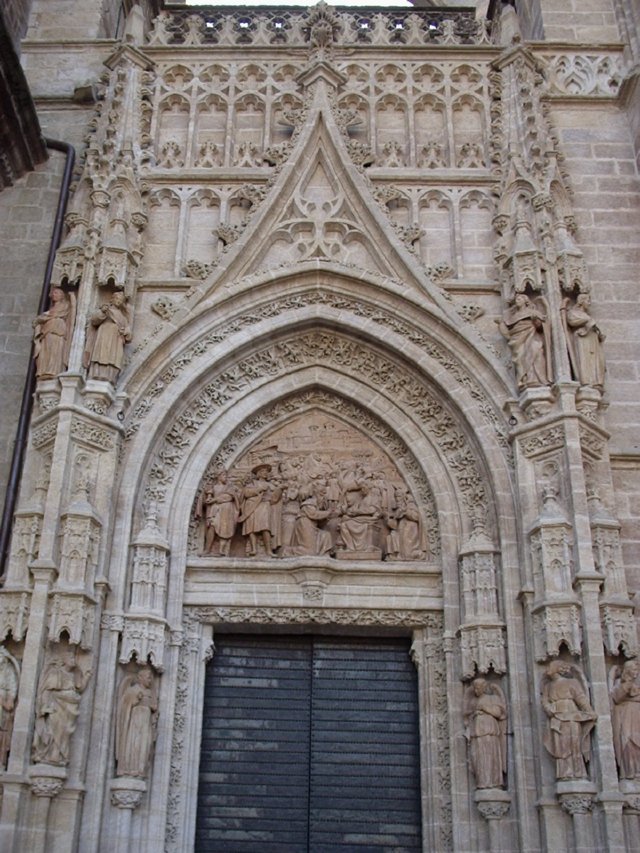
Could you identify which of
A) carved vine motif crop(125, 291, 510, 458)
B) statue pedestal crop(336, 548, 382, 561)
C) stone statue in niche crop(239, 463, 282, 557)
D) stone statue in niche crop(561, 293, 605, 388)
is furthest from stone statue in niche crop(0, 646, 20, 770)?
stone statue in niche crop(561, 293, 605, 388)

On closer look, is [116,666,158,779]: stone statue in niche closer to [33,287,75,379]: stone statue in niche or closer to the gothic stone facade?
the gothic stone facade

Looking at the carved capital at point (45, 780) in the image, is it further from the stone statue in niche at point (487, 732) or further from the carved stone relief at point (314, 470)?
the stone statue in niche at point (487, 732)

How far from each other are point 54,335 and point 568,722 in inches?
253

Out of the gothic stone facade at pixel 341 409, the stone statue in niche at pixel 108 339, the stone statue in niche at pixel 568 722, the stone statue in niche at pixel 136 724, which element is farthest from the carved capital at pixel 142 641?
the stone statue in niche at pixel 568 722

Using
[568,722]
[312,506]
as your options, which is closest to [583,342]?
[312,506]

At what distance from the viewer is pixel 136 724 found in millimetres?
9734

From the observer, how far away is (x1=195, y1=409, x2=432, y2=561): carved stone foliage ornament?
11.2 metres

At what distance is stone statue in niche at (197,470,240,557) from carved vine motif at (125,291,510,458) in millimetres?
1110

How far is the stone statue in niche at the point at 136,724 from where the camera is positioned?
9617 mm

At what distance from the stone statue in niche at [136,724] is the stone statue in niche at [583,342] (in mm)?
5334

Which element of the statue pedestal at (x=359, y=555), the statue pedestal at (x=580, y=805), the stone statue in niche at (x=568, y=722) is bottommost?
the statue pedestal at (x=580, y=805)

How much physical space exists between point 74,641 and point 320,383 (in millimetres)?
4161

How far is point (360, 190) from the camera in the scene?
12281 millimetres

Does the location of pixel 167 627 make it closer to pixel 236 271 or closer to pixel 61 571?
pixel 61 571
